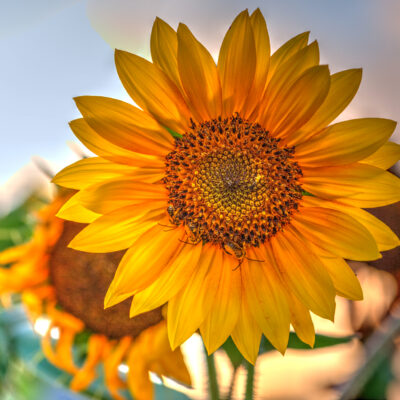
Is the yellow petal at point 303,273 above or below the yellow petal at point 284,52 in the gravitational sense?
below

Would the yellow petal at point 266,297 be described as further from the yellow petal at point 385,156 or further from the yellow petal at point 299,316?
the yellow petal at point 385,156

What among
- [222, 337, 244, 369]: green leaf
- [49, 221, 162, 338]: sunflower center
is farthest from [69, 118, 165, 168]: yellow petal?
[222, 337, 244, 369]: green leaf

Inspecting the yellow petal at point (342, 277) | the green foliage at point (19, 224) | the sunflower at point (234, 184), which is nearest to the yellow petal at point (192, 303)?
the sunflower at point (234, 184)

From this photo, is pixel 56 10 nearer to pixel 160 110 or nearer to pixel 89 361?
pixel 160 110

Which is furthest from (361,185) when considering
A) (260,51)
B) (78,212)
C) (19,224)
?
(19,224)

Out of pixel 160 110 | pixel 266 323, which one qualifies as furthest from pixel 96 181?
pixel 266 323

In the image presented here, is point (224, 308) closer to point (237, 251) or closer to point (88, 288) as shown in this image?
point (237, 251)

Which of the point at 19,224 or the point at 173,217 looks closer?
the point at 173,217
